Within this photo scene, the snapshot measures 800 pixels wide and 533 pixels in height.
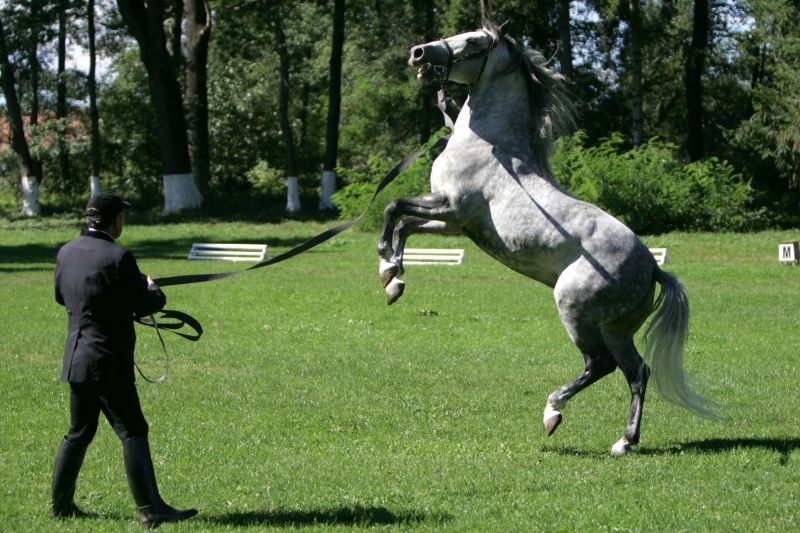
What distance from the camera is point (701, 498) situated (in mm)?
6430

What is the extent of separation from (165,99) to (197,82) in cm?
393

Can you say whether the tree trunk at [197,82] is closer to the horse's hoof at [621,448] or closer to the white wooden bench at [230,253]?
the white wooden bench at [230,253]

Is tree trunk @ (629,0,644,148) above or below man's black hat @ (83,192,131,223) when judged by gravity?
above

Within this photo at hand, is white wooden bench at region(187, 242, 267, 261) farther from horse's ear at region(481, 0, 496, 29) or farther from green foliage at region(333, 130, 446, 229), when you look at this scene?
horse's ear at region(481, 0, 496, 29)

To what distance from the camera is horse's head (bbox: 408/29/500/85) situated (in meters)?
7.52

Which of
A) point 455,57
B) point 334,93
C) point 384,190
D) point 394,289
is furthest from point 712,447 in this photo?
point 334,93

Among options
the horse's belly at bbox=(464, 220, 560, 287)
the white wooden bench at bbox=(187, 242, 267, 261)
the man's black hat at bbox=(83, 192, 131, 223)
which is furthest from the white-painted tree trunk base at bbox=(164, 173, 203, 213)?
the man's black hat at bbox=(83, 192, 131, 223)

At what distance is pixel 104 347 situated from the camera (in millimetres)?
5738

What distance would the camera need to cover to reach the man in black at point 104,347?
574cm

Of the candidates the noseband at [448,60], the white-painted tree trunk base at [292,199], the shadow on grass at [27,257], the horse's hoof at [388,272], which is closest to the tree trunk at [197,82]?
the white-painted tree trunk base at [292,199]

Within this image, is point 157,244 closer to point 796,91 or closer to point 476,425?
point 796,91

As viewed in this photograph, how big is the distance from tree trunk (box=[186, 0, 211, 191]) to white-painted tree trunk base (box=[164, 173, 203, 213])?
3.01 meters

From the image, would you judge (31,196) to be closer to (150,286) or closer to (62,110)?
(62,110)

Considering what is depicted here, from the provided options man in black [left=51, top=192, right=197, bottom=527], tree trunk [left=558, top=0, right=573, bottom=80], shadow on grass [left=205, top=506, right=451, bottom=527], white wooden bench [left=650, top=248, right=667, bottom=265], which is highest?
tree trunk [left=558, top=0, right=573, bottom=80]
